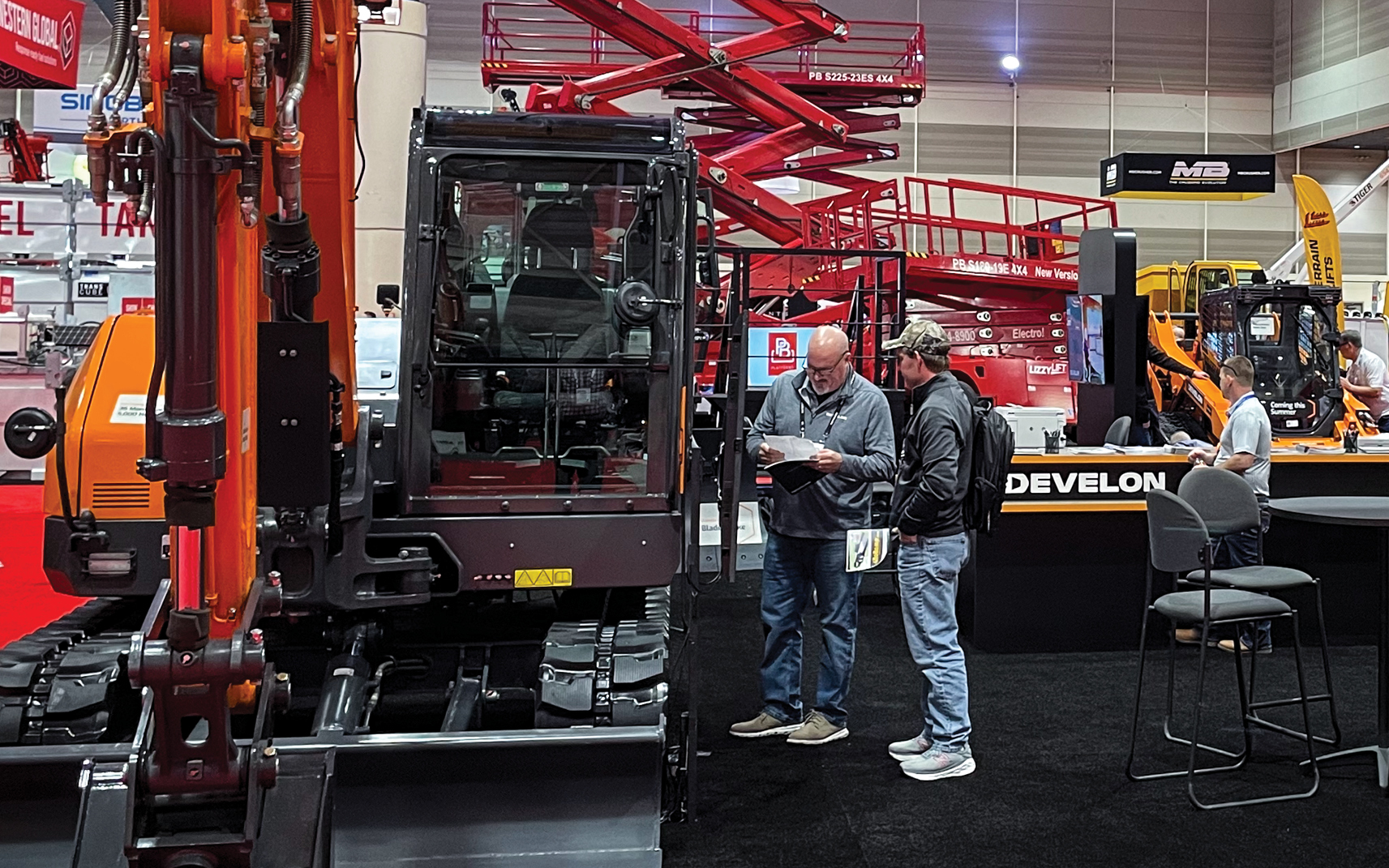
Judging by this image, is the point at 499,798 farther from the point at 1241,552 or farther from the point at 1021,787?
the point at 1241,552

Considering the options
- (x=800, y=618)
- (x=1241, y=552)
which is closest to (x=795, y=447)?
(x=800, y=618)

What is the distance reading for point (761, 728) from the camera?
5707 mm

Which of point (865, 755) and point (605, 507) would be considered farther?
point (865, 755)

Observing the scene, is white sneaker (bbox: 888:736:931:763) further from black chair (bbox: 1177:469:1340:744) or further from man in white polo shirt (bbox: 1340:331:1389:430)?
man in white polo shirt (bbox: 1340:331:1389:430)

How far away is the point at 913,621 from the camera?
5.21 meters

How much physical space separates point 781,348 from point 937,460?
16.4ft

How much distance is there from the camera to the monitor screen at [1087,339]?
11.5 meters

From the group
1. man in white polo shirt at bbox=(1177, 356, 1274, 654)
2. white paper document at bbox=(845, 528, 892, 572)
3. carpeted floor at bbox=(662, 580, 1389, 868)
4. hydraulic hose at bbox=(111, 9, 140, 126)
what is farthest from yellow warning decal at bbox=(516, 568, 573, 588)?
man in white polo shirt at bbox=(1177, 356, 1274, 654)

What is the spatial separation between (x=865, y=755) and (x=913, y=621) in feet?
2.31

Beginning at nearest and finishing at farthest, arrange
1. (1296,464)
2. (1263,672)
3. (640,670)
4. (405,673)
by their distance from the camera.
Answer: (640,670)
(405,673)
(1263,672)
(1296,464)

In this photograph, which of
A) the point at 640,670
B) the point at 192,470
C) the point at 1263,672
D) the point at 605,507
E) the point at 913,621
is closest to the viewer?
the point at 192,470

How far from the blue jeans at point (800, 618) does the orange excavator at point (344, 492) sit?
683 mm

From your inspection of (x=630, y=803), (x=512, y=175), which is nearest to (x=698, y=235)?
(x=512, y=175)

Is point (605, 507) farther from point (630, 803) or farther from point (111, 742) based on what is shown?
point (111, 742)
